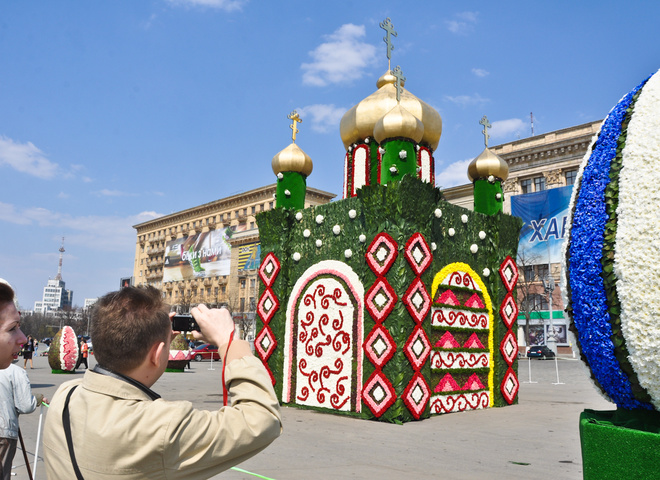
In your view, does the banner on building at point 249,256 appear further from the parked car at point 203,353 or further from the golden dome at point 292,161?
the golden dome at point 292,161

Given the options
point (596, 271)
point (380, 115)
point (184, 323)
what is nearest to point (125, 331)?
point (184, 323)

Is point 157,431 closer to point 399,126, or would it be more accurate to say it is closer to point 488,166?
point 399,126

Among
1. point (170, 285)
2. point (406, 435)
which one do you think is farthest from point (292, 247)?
point (170, 285)

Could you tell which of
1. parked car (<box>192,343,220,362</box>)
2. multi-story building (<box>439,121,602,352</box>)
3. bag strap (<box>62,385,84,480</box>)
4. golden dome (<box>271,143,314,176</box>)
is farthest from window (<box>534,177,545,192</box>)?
bag strap (<box>62,385,84,480</box>)

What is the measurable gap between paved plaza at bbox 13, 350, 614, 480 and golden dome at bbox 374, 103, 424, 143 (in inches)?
201

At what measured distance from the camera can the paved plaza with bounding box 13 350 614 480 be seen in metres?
6.09

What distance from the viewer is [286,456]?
22.3 ft

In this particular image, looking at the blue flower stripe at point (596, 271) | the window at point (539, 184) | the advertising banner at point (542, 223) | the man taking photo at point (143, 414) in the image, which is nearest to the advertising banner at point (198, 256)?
the window at point (539, 184)

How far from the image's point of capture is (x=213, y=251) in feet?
224

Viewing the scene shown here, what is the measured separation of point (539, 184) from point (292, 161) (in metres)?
34.3

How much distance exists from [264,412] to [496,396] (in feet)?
35.0

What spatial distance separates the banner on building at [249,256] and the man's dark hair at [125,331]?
57.2 metres

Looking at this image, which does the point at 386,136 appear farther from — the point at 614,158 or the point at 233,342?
the point at 233,342

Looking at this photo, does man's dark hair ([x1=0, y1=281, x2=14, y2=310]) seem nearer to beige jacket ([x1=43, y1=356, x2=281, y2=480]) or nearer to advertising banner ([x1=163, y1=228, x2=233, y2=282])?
beige jacket ([x1=43, y1=356, x2=281, y2=480])
